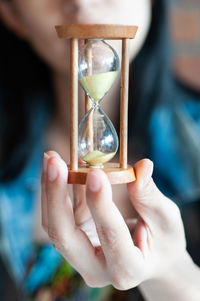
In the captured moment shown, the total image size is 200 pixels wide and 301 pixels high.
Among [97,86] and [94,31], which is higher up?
[94,31]

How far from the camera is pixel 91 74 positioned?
91cm

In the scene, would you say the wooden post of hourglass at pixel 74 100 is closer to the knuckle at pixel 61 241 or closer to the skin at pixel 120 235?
the skin at pixel 120 235

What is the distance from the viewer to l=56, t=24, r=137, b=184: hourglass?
0.89 meters

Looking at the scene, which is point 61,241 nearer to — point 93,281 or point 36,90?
point 93,281

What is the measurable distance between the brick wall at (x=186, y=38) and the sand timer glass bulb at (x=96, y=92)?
1.93 meters

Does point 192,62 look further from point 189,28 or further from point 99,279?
point 99,279

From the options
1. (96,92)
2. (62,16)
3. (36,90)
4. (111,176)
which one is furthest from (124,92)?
(36,90)

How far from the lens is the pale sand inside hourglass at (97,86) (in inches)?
35.8

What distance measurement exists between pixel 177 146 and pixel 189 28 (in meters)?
1.07

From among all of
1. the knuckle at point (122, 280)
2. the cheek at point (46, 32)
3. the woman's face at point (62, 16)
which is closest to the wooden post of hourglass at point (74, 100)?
the knuckle at point (122, 280)

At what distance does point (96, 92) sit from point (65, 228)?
0.29 m

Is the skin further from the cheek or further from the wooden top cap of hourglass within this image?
the cheek

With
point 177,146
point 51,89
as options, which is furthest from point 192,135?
point 51,89

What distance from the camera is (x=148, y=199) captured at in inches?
36.7
